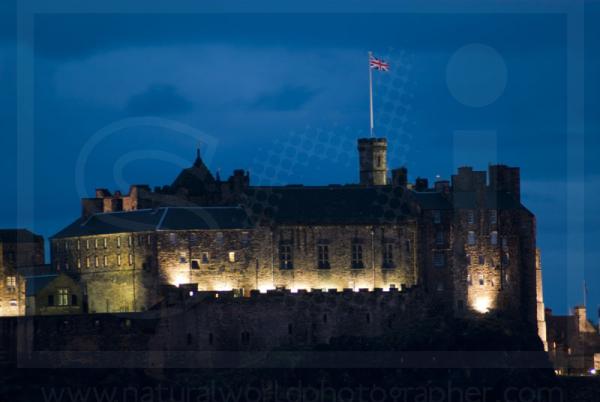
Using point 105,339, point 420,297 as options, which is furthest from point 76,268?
point 420,297

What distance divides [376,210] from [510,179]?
1009 centimetres

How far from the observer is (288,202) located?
158 meters

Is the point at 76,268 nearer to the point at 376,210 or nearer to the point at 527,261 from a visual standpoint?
the point at 376,210

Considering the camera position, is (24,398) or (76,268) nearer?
(24,398)

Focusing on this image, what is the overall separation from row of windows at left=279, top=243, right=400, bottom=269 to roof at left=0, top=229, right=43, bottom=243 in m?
22.3

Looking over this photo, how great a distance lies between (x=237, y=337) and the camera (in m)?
150

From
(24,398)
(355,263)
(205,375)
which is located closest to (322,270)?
(355,263)

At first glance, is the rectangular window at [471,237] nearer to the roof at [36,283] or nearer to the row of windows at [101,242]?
the row of windows at [101,242]

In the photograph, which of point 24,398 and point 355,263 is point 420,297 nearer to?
point 355,263

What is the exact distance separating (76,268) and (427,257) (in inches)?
1010

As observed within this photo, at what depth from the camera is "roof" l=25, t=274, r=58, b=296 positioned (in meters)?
156

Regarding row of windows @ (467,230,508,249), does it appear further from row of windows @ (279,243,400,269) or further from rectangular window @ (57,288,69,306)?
rectangular window @ (57,288,69,306)

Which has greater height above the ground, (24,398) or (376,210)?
(376,210)

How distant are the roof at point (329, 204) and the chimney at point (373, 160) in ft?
15.0
